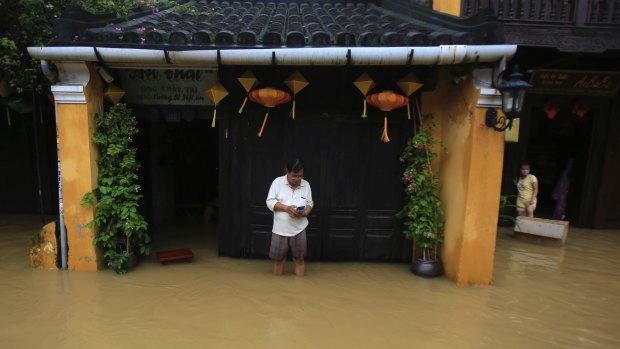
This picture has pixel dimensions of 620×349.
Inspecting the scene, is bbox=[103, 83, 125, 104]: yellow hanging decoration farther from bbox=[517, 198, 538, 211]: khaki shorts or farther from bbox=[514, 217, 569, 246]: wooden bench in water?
bbox=[517, 198, 538, 211]: khaki shorts

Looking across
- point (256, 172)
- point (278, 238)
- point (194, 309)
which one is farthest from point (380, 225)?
point (194, 309)

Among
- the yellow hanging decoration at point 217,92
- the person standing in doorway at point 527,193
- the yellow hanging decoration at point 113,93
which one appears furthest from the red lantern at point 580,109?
the yellow hanging decoration at point 113,93

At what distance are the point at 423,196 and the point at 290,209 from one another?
6.56 ft

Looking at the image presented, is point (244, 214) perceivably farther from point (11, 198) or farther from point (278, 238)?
point (11, 198)

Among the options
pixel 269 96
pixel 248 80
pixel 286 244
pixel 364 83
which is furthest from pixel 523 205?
pixel 248 80

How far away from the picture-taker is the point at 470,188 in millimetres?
5102

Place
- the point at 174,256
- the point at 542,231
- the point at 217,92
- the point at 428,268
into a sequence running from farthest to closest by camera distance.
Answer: the point at 542,231
the point at 174,256
the point at 428,268
the point at 217,92

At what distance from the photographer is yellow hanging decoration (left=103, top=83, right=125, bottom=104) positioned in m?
5.46

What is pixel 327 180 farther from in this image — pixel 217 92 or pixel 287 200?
pixel 217 92

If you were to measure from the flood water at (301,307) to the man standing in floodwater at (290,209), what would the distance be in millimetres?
490

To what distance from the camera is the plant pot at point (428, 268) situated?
18.3ft

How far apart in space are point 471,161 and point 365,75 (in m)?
1.85

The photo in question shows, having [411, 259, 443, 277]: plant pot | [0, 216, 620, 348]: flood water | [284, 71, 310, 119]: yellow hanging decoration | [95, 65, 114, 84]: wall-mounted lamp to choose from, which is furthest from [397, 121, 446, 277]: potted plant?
[95, 65, 114, 84]: wall-mounted lamp

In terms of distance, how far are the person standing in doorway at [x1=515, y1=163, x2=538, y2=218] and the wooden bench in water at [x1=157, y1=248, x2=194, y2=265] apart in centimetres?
684
